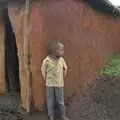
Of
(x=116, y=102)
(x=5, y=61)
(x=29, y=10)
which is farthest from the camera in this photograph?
(x=5, y=61)

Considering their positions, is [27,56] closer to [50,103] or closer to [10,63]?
[50,103]

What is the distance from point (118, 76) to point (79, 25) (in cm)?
159

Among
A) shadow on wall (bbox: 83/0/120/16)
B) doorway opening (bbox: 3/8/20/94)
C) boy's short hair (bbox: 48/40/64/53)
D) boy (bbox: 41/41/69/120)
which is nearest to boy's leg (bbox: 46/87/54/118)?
boy (bbox: 41/41/69/120)

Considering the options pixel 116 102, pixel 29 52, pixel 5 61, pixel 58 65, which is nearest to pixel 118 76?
pixel 116 102

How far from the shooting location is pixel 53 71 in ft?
32.5

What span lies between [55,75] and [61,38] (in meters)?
1.18

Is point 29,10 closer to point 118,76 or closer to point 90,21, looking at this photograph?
point 90,21

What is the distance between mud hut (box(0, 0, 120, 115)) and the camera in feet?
34.9

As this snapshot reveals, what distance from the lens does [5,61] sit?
497 inches

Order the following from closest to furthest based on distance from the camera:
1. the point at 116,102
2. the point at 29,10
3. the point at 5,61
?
the point at 116,102 → the point at 29,10 → the point at 5,61

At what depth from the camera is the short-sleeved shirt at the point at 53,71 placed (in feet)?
32.5

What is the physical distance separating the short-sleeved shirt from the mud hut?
76 cm

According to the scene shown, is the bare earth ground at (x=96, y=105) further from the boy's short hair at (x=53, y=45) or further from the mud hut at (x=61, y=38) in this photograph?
the boy's short hair at (x=53, y=45)

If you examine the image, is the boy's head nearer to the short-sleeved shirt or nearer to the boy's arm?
the short-sleeved shirt
